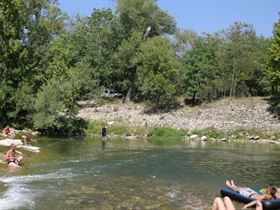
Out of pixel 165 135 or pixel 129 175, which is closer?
pixel 129 175

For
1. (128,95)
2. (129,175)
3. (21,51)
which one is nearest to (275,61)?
(128,95)

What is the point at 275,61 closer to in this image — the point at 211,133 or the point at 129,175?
the point at 211,133

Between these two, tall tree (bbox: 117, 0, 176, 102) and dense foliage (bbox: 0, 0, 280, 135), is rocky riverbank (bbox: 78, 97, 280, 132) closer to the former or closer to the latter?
dense foliage (bbox: 0, 0, 280, 135)

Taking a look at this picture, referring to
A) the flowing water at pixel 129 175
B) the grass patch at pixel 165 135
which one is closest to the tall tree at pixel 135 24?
the grass patch at pixel 165 135

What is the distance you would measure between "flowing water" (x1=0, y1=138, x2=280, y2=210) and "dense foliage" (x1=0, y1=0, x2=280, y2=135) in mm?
6948

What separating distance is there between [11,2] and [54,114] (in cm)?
1330

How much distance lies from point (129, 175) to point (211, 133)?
27.8 m

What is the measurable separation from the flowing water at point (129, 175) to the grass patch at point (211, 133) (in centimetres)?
856

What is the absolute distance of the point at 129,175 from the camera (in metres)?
29.1

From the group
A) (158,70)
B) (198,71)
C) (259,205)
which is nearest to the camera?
(259,205)

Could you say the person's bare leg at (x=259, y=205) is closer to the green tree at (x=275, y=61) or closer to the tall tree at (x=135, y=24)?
the green tree at (x=275, y=61)

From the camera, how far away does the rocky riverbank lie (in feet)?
190

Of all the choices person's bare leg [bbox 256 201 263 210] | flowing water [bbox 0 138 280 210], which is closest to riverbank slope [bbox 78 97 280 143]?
flowing water [bbox 0 138 280 210]

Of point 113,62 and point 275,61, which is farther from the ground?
point 113,62
